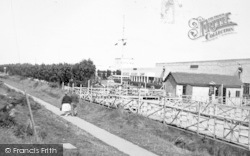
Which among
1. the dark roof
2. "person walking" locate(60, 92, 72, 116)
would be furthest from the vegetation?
"person walking" locate(60, 92, 72, 116)

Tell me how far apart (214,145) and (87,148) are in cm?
520

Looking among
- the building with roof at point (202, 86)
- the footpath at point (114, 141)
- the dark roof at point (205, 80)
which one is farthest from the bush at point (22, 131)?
the dark roof at point (205, 80)

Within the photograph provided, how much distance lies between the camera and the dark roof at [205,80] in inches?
1366

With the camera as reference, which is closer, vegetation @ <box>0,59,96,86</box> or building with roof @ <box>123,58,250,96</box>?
building with roof @ <box>123,58,250,96</box>

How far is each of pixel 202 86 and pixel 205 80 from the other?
109cm

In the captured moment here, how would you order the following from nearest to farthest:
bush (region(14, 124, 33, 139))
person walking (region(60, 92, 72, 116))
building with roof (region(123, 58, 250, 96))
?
bush (region(14, 124, 33, 139)), person walking (region(60, 92, 72, 116)), building with roof (region(123, 58, 250, 96))

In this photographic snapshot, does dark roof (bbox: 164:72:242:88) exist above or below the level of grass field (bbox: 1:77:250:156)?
above

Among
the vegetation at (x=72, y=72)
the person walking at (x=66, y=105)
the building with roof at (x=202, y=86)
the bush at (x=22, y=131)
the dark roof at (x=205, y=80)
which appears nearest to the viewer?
the bush at (x=22, y=131)

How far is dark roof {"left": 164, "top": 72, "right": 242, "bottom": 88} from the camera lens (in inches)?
1366

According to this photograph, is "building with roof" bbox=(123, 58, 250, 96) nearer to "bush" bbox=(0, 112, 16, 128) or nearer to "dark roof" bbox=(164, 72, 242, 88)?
"dark roof" bbox=(164, 72, 242, 88)

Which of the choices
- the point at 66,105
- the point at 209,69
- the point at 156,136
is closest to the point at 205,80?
the point at 209,69

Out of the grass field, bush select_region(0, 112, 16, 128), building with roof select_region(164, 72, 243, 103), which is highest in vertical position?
building with roof select_region(164, 72, 243, 103)

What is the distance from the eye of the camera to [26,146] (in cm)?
774

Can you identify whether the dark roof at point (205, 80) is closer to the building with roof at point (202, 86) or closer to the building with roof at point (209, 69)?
the building with roof at point (202, 86)
